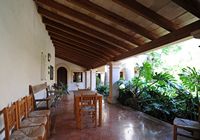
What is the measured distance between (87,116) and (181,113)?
2687 mm

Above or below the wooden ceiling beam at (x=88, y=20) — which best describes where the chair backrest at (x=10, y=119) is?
below

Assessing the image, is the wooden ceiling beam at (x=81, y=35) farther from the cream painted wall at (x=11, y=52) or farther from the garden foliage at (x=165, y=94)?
the cream painted wall at (x=11, y=52)

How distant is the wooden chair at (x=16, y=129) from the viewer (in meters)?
2.13

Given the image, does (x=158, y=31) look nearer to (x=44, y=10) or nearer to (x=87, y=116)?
(x=87, y=116)

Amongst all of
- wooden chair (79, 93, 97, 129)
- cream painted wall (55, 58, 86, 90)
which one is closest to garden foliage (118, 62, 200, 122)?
wooden chair (79, 93, 97, 129)

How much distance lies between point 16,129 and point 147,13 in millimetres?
2961

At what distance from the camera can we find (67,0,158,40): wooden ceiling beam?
3674 mm

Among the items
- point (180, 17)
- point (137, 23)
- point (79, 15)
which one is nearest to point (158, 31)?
point (137, 23)

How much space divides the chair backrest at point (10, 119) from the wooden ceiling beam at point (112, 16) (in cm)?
242

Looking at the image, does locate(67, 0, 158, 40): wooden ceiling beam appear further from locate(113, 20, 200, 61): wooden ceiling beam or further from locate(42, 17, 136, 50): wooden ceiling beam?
locate(42, 17, 136, 50): wooden ceiling beam

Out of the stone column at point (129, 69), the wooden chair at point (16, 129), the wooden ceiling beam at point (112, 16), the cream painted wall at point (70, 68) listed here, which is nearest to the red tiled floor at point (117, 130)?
the wooden chair at point (16, 129)

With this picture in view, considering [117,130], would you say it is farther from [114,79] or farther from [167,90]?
[114,79]

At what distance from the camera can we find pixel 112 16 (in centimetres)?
381

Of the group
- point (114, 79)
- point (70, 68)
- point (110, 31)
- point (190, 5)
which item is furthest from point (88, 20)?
point (70, 68)
